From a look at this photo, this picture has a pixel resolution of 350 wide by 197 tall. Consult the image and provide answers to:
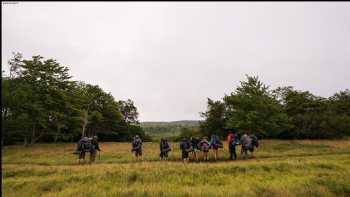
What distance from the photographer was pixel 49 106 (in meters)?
39.0

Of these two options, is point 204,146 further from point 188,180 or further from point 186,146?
point 188,180

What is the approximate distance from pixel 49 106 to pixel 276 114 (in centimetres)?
3074

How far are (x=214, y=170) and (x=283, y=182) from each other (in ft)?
13.0

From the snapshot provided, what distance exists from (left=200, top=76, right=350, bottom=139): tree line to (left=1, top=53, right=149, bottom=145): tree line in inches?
683

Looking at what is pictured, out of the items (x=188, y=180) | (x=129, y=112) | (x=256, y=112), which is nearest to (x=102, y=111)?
(x=129, y=112)

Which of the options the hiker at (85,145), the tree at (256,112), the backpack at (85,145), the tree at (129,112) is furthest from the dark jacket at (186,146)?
the tree at (129,112)

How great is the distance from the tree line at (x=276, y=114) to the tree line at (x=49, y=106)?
17.3 meters

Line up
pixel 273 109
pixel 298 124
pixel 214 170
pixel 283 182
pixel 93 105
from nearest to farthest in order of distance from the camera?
1. pixel 283 182
2. pixel 214 170
3. pixel 273 109
4. pixel 298 124
5. pixel 93 105

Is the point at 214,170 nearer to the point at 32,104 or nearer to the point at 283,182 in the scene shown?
the point at 283,182

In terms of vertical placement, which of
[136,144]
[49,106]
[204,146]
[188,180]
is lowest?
A: [188,180]

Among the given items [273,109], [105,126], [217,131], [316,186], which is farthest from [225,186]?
[105,126]

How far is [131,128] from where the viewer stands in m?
52.2

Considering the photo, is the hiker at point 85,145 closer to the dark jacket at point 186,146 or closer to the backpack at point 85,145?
the backpack at point 85,145

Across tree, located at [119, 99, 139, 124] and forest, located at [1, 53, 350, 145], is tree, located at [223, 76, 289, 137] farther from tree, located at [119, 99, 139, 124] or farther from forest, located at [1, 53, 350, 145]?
tree, located at [119, 99, 139, 124]
